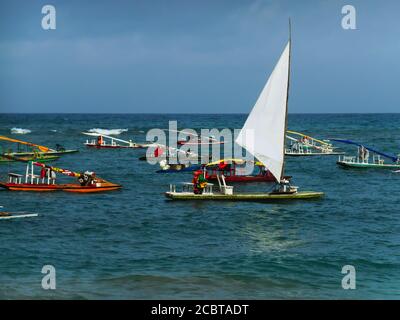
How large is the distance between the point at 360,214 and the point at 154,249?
748 inches

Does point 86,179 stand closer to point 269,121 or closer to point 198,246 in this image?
point 269,121

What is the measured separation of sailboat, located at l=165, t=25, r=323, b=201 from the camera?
5094 cm

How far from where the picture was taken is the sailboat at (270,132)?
50.9 meters

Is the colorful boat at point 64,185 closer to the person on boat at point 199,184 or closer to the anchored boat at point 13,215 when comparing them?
the anchored boat at point 13,215

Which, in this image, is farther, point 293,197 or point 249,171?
point 249,171

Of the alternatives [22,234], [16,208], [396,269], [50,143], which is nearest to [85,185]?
[16,208]

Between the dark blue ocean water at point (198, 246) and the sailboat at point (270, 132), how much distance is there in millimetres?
854

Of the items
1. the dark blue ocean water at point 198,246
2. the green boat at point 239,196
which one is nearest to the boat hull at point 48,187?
the dark blue ocean water at point 198,246

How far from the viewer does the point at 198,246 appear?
39.0 metres

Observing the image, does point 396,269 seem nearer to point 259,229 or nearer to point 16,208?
point 259,229

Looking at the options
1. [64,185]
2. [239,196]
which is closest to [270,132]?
[239,196]

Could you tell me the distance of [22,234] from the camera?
4134cm
